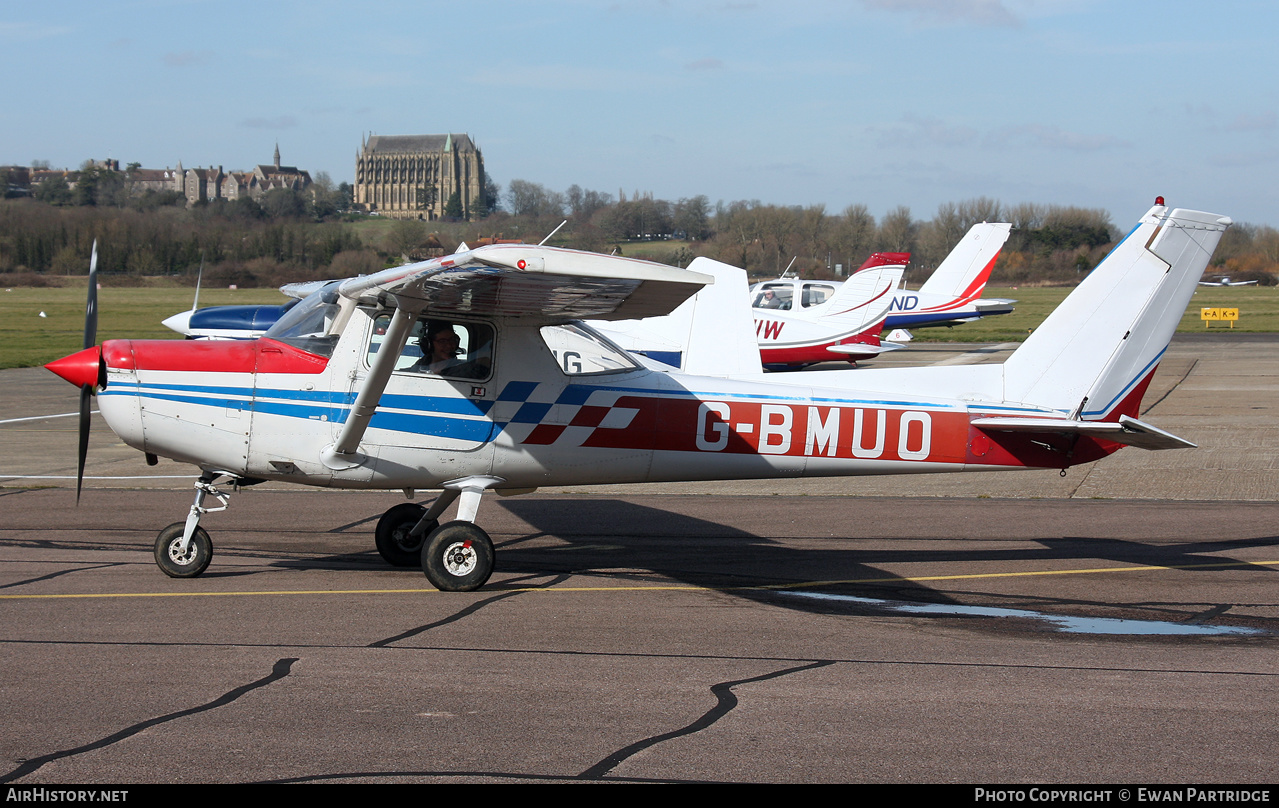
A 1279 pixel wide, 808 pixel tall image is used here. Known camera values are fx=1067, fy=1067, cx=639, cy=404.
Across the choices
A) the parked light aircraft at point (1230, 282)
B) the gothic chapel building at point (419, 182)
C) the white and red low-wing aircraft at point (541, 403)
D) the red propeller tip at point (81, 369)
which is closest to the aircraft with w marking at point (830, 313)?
the white and red low-wing aircraft at point (541, 403)

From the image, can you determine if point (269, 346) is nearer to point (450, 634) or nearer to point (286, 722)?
point (450, 634)

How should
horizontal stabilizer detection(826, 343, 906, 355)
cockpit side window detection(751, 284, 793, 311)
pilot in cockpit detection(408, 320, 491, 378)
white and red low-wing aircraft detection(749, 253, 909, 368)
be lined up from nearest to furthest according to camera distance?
pilot in cockpit detection(408, 320, 491, 378) → white and red low-wing aircraft detection(749, 253, 909, 368) → horizontal stabilizer detection(826, 343, 906, 355) → cockpit side window detection(751, 284, 793, 311)

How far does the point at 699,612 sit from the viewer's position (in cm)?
702

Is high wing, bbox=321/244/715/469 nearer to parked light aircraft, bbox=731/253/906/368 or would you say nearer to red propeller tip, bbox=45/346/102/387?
red propeller tip, bbox=45/346/102/387

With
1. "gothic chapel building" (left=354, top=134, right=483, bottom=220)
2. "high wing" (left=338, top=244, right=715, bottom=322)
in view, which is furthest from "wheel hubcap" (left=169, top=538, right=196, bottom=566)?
"gothic chapel building" (left=354, top=134, right=483, bottom=220)

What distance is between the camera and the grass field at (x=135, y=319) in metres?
34.5

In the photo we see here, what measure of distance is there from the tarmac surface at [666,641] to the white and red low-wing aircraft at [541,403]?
32.6 inches

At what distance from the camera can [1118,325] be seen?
8.31 meters

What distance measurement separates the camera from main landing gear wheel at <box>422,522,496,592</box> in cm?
750

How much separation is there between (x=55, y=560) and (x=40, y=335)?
3368 cm

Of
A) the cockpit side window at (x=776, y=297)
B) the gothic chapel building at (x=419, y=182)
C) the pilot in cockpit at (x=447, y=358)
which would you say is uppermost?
the gothic chapel building at (x=419, y=182)

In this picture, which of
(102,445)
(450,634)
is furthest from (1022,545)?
(102,445)

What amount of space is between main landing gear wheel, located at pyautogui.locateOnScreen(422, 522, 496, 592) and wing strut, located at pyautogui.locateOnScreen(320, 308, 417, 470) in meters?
0.85

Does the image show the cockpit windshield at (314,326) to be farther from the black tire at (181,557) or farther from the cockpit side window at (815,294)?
the cockpit side window at (815,294)
